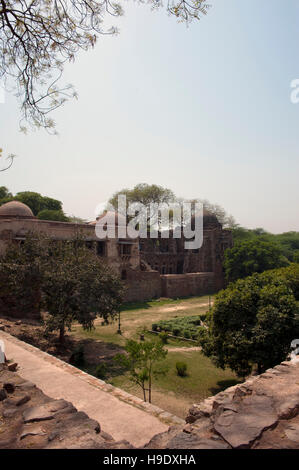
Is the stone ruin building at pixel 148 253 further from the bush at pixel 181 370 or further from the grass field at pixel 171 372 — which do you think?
the bush at pixel 181 370

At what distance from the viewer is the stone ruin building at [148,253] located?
740 inches

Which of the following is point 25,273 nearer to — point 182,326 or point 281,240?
point 182,326

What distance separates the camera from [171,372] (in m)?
10.1

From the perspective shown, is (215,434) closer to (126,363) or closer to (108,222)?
(126,363)

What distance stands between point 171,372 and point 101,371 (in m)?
2.30

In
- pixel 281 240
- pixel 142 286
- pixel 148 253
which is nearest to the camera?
pixel 142 286

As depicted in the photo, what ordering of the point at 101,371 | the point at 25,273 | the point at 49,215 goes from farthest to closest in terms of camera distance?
the point at 49,215, the point at 25,273, the point at 101,371

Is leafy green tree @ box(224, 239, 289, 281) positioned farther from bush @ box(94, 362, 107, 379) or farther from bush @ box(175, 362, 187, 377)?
bush @ box(94, 362, 107, 379)

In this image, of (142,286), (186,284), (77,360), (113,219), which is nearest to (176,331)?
(77,360)

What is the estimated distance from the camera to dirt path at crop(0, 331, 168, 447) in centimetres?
392

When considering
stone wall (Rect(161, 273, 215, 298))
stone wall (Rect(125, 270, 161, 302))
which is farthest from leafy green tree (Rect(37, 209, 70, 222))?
stone wall (Rect(161, 273, 215, 298))

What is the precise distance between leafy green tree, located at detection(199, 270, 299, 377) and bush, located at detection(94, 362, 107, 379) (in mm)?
3197

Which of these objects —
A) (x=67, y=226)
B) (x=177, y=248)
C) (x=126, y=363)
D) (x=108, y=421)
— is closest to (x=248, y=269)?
(x=177, y=248)

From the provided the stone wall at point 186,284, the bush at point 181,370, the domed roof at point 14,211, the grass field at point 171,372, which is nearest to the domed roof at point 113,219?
the domed roof at point 14,211
